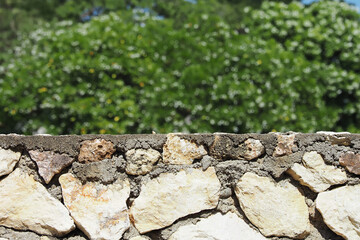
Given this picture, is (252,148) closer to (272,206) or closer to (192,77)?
(272,206)

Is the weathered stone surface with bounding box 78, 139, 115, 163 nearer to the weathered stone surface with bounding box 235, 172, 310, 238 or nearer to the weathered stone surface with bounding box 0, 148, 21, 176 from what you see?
the weathered stone surface with bounding box 0, 148, 21, 176

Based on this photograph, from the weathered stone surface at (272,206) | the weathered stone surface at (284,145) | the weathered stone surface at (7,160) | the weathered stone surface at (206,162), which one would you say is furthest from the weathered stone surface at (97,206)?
the weathered stone surface at (284,145)

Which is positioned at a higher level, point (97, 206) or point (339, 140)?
point (339, 140)

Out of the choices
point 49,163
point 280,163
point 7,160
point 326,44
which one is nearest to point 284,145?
point 280,163

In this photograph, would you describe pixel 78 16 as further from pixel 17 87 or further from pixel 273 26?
pixel 273 26

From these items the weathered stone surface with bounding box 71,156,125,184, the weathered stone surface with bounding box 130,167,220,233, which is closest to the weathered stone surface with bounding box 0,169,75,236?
the weathered stone surface with bounding box 71,156,125,184

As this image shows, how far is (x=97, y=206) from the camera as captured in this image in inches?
52.1

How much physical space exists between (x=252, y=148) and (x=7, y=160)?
0.85 m

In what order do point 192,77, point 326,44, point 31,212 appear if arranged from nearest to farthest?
point 31,212, point 192,77, point 326,44

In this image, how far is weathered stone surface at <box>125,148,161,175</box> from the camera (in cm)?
136

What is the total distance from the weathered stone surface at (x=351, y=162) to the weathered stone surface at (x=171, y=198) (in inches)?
18.0

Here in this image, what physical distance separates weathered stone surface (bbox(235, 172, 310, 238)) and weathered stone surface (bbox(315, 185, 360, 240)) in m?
0.07

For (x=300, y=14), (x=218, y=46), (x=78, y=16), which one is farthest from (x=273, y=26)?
(x=78, y=16)

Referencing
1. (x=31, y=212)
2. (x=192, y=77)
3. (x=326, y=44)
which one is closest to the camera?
(x=31, y=212)
